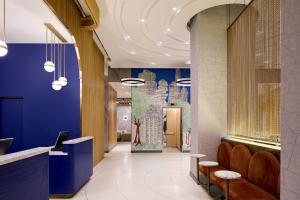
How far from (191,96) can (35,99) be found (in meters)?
4.74

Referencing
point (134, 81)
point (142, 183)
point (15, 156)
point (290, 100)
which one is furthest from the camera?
point (134, 81)

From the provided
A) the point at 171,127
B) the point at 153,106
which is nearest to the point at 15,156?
the point at 153,106

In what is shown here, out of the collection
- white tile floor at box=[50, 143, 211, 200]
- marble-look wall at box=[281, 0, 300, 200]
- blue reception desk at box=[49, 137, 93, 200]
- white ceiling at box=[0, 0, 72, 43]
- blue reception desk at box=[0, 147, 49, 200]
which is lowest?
white tile floor at box=[50, 143, 211, 200]

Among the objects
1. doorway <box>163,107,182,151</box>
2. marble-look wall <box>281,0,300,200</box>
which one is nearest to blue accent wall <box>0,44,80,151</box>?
marble-look wall <box>281,0,300,200</box>

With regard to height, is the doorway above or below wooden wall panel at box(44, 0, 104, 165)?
below

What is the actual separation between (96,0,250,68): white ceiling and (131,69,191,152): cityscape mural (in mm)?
1410

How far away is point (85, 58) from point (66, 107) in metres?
1.61

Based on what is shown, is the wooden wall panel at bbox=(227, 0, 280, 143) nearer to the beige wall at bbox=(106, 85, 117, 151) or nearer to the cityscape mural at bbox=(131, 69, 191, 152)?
the cityscape mural at bbox=(131, 69, 191, 152)

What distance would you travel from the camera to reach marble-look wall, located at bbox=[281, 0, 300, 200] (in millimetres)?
1879

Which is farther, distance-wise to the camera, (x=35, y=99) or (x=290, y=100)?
(x=35, y=99)

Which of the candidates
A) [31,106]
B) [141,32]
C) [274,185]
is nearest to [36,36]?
[31,106]

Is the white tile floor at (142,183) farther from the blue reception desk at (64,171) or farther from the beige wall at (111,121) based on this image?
the beige wall at (111,121)

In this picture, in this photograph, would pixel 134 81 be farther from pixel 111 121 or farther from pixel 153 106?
pixel 111 121

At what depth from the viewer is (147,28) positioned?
7234 millimetres
